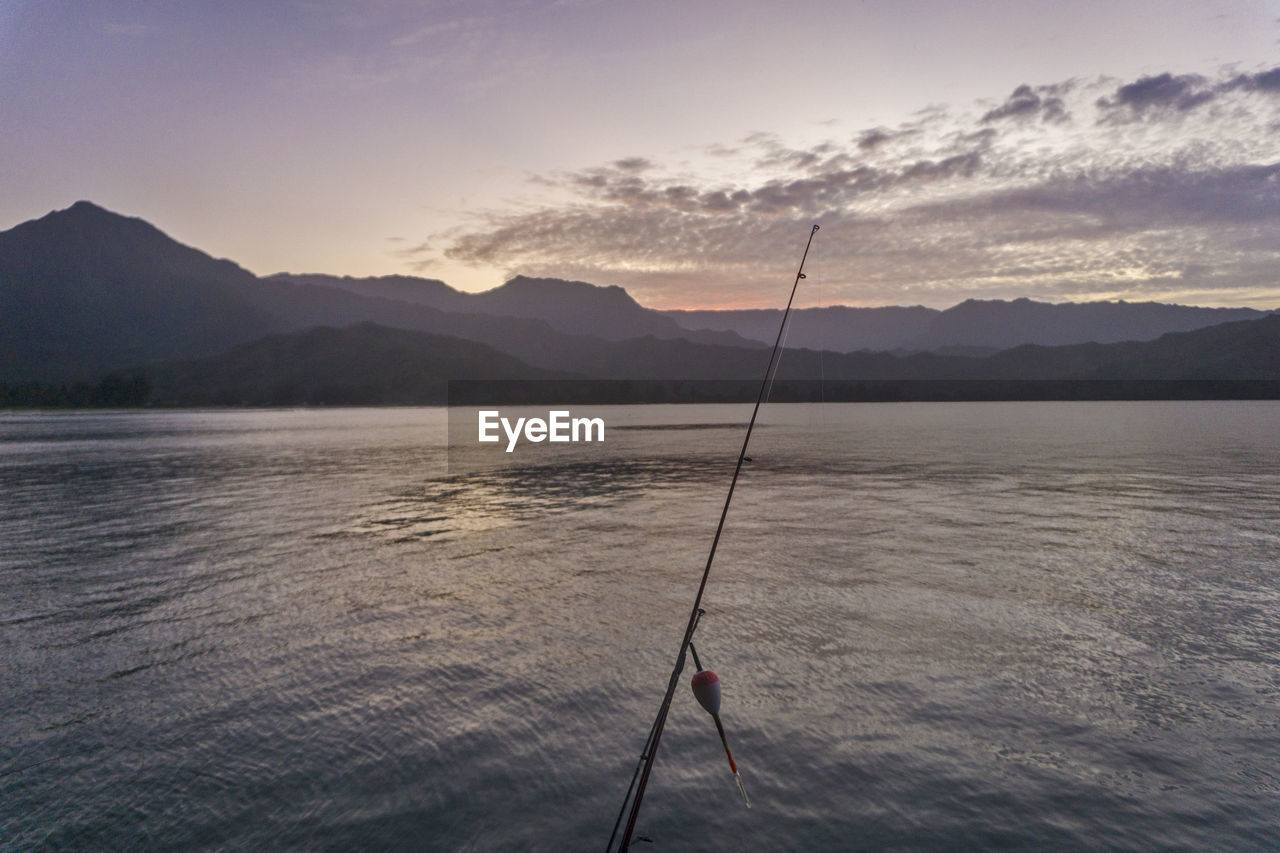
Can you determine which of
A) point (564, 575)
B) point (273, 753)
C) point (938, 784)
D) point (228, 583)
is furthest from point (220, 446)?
point (938, 784)

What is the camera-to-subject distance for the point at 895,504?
23766mm

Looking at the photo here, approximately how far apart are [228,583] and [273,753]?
28.0ft

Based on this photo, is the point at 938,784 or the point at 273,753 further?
the point at 273,753

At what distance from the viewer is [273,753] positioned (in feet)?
23.9

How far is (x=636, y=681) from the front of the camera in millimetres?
9086

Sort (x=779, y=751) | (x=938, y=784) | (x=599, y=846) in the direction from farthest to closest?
(x=779, y=751) → (x=938, y=784) → (x=599, y=846)

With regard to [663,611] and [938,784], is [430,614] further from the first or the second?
[938,784]

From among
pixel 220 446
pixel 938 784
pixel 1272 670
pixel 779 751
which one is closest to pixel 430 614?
pixel 779 751

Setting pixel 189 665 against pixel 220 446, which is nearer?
pixel 189 665

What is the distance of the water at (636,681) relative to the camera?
618cm

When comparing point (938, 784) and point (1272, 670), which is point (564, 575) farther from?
point (1272, 670)

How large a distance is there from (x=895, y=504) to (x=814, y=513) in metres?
3.46

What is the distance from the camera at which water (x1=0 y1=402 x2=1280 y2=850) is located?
6.18 metres

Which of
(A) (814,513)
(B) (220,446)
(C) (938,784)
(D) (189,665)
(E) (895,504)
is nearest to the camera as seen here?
(C) (938,784)
